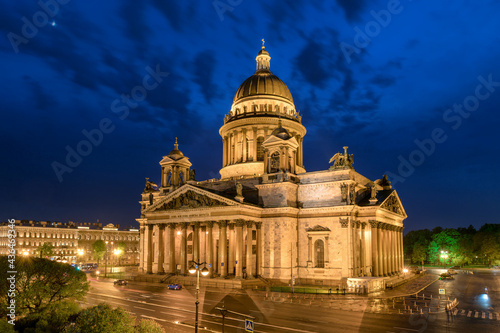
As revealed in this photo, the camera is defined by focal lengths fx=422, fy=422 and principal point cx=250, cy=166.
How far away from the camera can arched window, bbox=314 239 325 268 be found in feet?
201

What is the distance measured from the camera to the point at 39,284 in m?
29.8

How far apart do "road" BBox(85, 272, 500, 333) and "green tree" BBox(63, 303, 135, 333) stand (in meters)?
9.74

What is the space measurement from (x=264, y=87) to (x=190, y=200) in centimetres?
2923

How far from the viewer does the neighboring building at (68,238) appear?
13638 cm

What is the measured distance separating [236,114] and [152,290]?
38.8 meters

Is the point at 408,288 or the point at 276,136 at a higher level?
the point at 276,136

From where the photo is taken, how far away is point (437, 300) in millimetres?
46938

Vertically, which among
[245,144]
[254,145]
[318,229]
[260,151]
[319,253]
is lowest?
[319,253]

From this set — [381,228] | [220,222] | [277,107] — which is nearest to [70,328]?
[220,222]

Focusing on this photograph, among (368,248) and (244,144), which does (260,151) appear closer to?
(244,144)

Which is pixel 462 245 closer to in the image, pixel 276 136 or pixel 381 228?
pixel 381 228

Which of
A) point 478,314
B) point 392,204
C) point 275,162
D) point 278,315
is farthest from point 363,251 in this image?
point 278,315

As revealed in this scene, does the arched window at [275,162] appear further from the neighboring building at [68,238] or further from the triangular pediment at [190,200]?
the neighboring building at [68,238]

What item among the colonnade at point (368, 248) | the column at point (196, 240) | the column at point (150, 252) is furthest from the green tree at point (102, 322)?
the column at point (150, 252)
